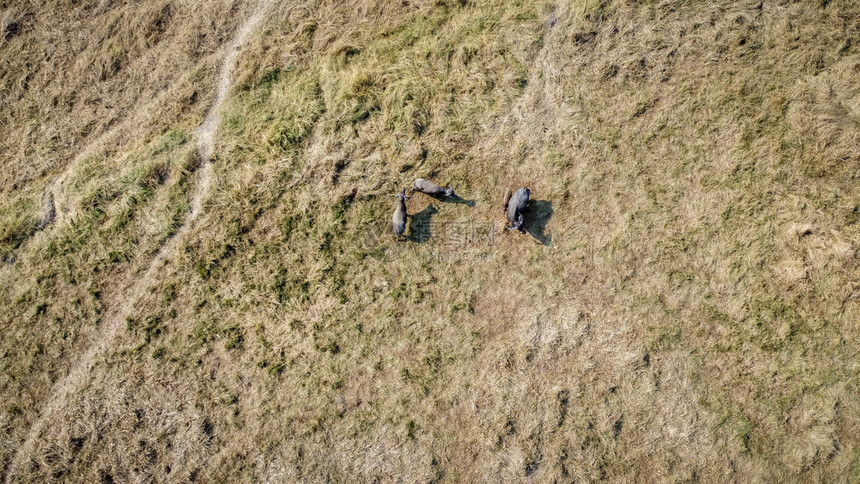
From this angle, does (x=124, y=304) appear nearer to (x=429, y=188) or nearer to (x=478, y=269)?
(x=429, y=188)

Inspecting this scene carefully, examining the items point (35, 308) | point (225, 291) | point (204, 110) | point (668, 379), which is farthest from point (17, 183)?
point (668, 379)

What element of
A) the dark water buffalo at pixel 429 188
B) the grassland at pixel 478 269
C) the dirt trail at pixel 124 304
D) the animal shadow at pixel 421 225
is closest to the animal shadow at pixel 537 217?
the grassland at pixel 478 269

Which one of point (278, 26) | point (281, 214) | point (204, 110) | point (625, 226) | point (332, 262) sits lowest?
point (625, 226)

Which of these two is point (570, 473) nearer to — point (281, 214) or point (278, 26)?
point (281, 214)

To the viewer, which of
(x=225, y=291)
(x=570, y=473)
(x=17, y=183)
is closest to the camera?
(x=570, y=473)

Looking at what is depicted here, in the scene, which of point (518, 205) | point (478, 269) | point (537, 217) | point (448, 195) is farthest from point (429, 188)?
point (537, 217)

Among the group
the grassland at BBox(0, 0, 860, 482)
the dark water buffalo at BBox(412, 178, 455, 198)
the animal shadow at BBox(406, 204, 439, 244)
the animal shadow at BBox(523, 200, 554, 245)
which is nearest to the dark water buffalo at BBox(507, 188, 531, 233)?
the animal shadow at BBox(523, 200, 554, 245)

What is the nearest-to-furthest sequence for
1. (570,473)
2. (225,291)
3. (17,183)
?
(570,473), (225,291), (17,183)

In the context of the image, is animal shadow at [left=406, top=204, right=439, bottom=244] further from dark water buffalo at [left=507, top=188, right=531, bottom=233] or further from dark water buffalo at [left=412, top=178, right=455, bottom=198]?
dark water buffalo at [left=507, top=188, right=531, bottom=233]

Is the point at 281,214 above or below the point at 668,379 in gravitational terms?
above
